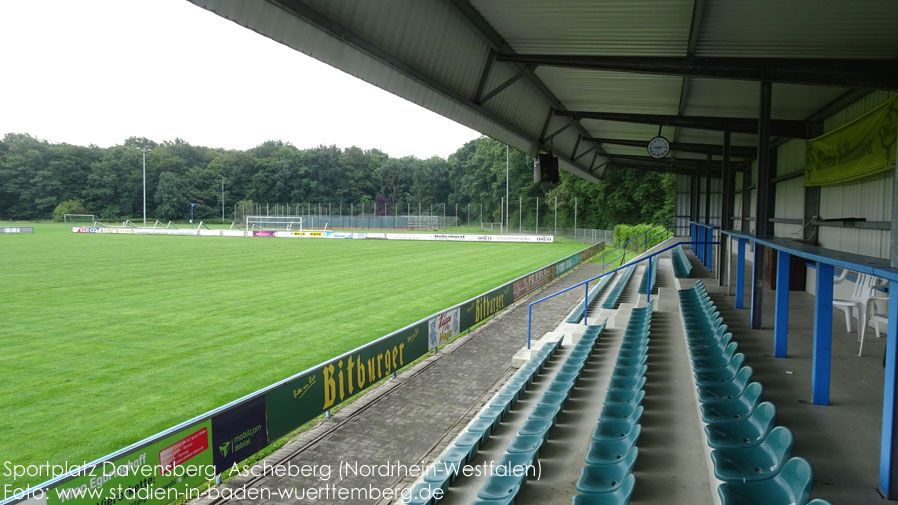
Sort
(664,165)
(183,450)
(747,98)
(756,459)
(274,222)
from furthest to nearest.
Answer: (274,222) → (664,165) → (747,98) → (183,450) → (756,459)

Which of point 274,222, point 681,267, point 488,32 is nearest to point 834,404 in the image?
point 488,32

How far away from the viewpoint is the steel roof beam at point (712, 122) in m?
10.5

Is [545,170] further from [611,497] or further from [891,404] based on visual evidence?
[891,404]

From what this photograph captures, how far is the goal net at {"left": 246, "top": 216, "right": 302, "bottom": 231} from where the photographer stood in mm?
75750

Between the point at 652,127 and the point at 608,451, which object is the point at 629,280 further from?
the point at 608,451

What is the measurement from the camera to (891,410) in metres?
2.98

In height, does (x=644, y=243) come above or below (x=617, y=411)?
above

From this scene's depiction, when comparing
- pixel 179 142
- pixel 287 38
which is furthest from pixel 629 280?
pixel 179 142

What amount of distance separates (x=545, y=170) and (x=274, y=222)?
72.8 meters

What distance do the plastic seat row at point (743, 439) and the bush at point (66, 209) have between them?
10057 cm

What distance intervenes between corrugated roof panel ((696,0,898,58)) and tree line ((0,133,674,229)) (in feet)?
231

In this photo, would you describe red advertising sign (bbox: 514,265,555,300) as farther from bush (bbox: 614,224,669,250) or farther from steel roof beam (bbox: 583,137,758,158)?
bush (bbox: 614,224,669,250)

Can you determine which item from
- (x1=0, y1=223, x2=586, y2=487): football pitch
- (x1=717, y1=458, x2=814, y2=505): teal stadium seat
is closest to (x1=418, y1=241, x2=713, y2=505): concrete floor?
(x1=717, y1=458, x2=814, y2=505): teal stadium seat

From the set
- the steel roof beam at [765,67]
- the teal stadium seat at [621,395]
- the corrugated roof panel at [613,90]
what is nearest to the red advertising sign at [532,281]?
the corrugated roof panel at [613,90]
